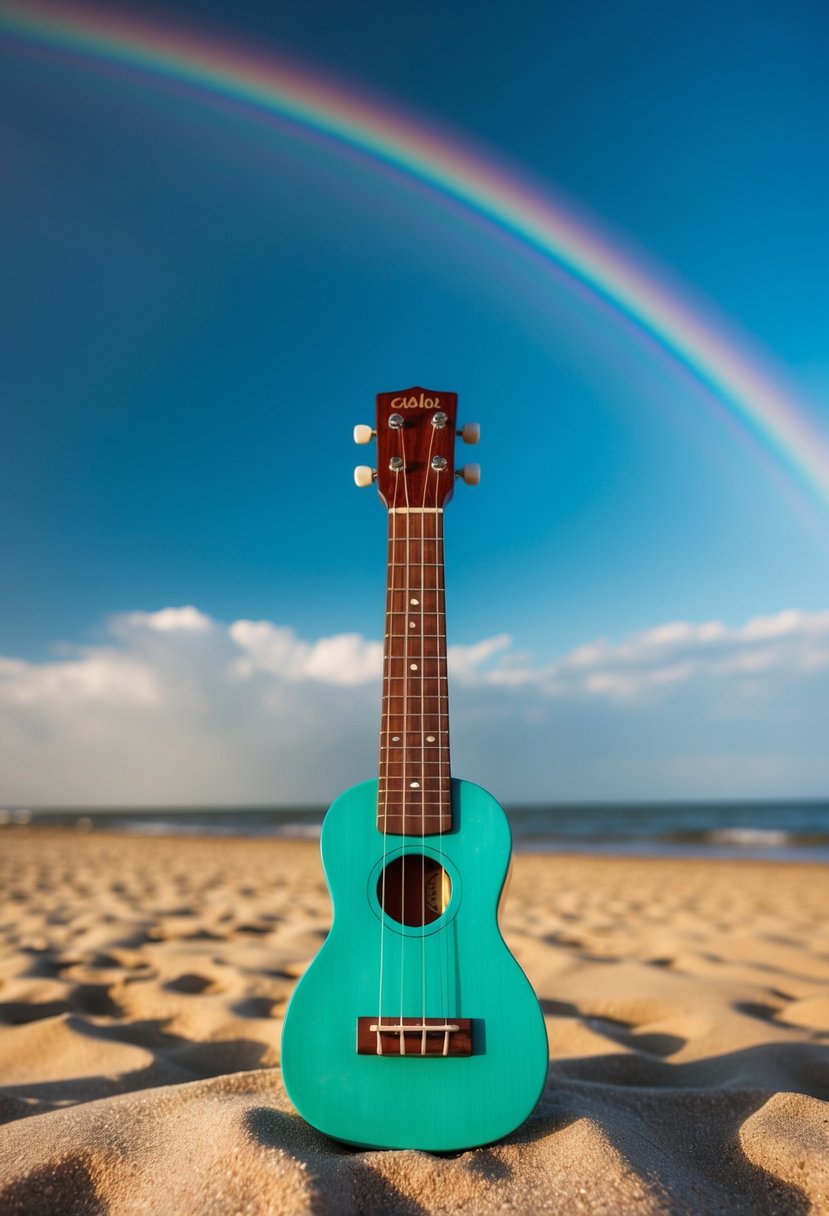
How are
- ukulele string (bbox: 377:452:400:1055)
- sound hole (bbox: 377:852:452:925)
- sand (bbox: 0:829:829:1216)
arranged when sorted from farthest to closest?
sound hole (bbox: 377:852:452:925) < ukulele string (bbox: 377:452:400:1055) < sand (bbox: 0:829:829:1216)

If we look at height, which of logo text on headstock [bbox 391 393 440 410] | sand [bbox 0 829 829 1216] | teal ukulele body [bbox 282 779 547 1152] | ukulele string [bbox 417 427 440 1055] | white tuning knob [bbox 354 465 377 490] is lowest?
sand [bbox 0 829 829 1216]

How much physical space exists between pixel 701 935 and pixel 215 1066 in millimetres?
3229

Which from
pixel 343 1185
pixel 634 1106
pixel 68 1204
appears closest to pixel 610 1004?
pixel 634 1106

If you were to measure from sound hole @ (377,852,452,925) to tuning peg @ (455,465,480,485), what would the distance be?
107 centimetres

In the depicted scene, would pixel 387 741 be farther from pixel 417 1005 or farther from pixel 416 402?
pixel 416 402

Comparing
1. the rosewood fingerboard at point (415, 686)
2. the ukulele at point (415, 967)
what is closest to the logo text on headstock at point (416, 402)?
the rosewood fingerboard at point (415, 686)

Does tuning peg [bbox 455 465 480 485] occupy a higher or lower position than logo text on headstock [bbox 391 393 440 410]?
lower

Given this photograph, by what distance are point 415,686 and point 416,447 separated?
27.9 inches

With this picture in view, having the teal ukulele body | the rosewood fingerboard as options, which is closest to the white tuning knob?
the rosewood fingerboard

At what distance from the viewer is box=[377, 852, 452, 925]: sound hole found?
5.89 feet

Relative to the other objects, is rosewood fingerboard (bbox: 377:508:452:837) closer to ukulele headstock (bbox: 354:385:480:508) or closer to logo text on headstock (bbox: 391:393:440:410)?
ukulele headstock (bbox: 354:385:480:508)

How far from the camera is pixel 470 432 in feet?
7.41

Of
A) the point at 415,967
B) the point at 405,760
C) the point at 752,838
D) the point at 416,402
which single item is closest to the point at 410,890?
the point at 415,967

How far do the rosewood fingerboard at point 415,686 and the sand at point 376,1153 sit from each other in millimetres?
681
